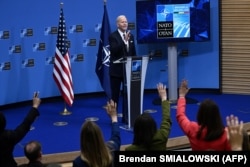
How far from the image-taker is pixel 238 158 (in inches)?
85.5

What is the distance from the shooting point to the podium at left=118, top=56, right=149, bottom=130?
5.97m

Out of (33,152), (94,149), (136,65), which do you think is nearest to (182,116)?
(94,149)

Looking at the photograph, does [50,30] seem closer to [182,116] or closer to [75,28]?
[75,28]

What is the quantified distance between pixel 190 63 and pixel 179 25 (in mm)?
1336

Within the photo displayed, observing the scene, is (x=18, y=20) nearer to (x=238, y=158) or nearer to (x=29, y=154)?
(x=29, y=154)

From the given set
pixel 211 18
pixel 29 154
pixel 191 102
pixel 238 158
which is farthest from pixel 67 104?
pixel 238 158

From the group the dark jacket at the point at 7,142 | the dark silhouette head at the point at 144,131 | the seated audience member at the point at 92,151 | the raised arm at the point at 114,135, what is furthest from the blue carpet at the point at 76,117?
the seated audience member at the point at 92,151

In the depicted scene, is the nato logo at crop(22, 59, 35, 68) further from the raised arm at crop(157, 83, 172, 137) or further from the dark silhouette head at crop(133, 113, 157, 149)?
the dark silhouette head at crop(133, 113, 157, 149)

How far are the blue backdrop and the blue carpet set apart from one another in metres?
0.35

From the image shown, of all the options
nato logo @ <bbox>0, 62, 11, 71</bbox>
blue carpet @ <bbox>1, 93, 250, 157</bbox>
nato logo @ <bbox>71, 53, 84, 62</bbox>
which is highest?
nato logo @ <bbox>71, 53, 84, 62</bbox>

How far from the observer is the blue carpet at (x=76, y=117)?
589 centimetres

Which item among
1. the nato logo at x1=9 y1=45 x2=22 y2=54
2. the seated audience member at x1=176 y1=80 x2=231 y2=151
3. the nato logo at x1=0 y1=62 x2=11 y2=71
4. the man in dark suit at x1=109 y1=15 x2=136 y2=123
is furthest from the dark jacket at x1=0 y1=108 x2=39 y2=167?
the nato logo at x1=9 y1=45 x2=22 y2=54

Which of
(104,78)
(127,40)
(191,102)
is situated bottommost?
(191,102)

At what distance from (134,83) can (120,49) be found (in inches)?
25.6
